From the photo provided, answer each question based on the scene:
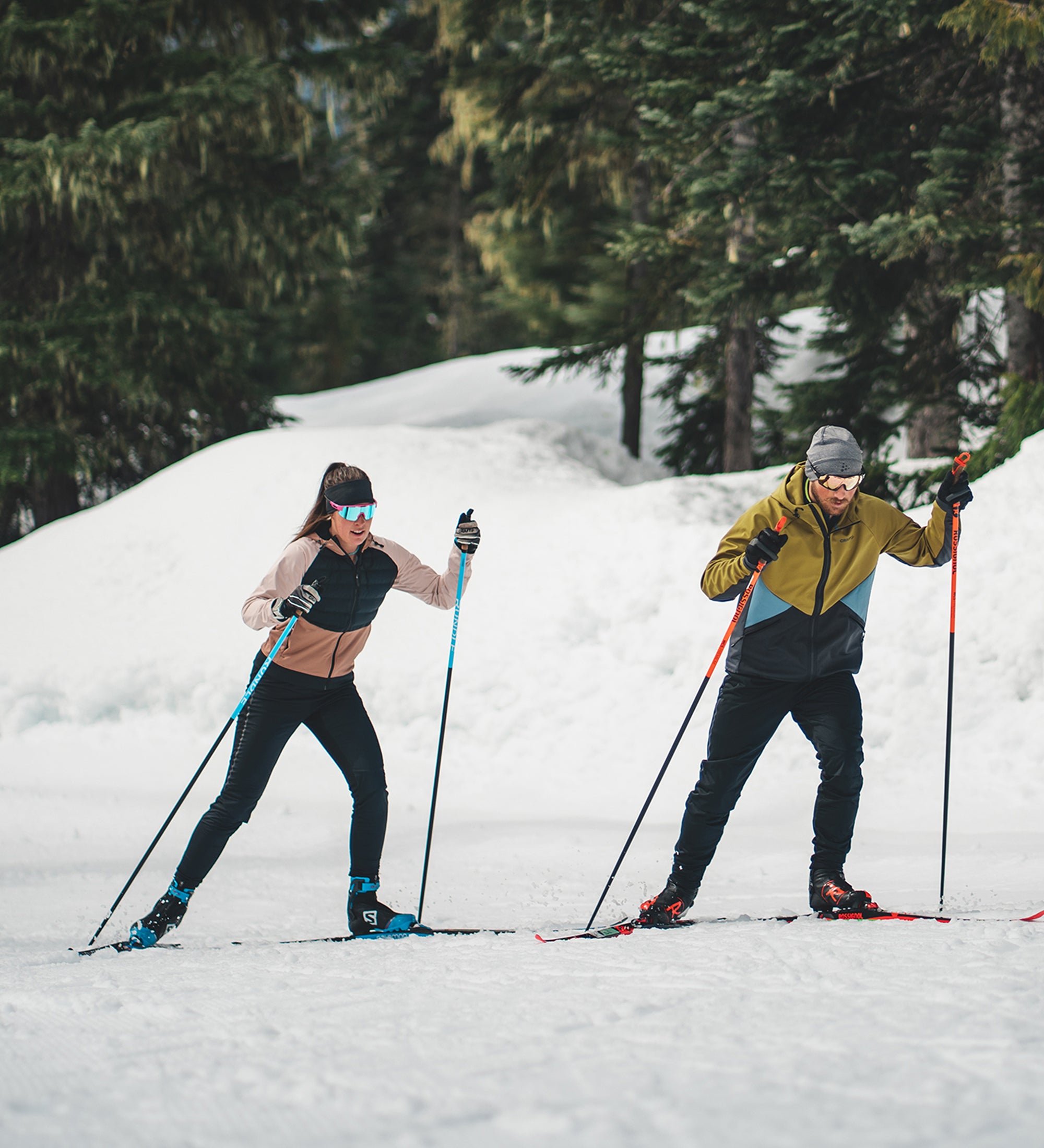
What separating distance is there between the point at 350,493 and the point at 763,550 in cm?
164

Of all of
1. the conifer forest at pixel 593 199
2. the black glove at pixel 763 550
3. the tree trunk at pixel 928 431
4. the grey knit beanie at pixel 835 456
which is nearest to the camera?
the black glove at pixel 763 550

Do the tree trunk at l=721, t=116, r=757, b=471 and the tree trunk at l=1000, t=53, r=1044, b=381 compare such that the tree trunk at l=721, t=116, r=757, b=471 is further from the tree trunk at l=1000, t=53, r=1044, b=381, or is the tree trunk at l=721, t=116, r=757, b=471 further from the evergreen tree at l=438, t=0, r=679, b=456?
the tree trunk at l=1000, t=53, r=1044, b=381

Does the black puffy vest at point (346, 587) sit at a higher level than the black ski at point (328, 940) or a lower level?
higher

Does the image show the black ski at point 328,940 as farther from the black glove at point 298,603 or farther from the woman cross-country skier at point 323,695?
the black glove at point 298,603

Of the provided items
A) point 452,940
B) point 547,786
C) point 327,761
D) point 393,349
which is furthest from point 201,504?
point 393,349

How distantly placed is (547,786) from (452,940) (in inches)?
133

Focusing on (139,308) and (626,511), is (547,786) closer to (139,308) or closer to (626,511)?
(626,511)

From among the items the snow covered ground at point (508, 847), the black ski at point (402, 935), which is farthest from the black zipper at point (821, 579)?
the black ski at point (402, 935)

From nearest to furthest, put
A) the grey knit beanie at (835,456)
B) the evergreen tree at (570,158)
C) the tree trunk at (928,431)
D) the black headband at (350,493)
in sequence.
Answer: the grey knit beanie at (835,456), the black headband at (350,493), the tree trunk at (928,431), the evergreen tree at (570,158)

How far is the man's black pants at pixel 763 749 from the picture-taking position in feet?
14.0

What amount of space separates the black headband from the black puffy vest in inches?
8.6

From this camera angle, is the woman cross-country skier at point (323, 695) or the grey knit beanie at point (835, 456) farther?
the woman cross-country skier at point (323, 695)

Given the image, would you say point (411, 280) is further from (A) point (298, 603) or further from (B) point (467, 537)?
(A) point (298, 603)

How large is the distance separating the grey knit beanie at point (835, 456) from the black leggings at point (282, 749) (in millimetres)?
2068
